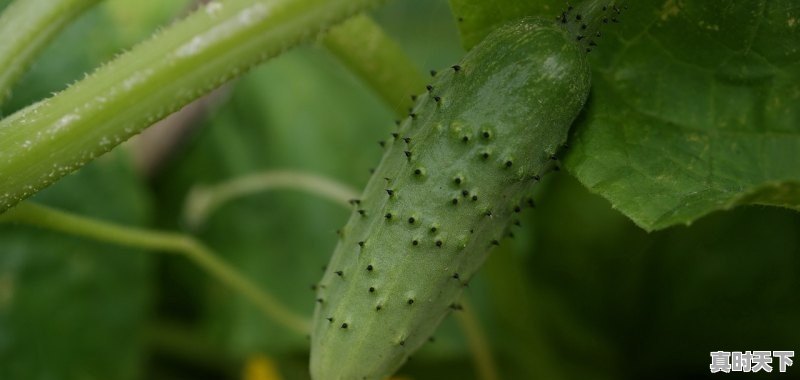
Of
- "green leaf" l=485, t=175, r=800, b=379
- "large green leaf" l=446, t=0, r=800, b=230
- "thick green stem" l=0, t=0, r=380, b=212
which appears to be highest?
"green leaf" l=485, t=175, r=800, b=379

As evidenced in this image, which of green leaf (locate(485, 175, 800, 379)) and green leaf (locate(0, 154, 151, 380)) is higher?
green leaf (locate(485, 175, 800, 379))

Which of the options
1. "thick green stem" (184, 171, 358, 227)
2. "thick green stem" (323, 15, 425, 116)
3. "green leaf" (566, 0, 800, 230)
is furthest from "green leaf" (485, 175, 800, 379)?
"green leaf" (566, 0, 800, 230)

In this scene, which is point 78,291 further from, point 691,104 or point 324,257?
point 691,104

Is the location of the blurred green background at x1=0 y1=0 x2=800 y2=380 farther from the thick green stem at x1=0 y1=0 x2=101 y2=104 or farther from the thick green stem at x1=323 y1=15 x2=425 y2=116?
the thick green stem at x1=0 y1=0 x2=101 y2=104

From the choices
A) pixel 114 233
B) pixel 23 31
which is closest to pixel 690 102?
pixel 23 31

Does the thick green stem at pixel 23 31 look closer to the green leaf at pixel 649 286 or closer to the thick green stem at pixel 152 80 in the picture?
the thick green stem at pixel 152 80

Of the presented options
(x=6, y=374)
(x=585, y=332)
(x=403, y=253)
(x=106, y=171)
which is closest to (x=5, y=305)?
(x=6, y=374)
